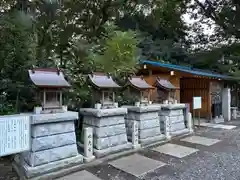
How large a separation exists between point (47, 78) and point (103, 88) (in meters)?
1.34

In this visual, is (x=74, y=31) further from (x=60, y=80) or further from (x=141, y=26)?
(x=141, y=26)

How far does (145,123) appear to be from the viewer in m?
6.06

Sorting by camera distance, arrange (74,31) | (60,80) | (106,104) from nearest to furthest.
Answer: (60,80) → (106,104) → (74,31)

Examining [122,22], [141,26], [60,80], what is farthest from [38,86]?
[141,26]

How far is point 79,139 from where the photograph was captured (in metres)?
6.02

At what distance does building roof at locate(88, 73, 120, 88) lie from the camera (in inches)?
203

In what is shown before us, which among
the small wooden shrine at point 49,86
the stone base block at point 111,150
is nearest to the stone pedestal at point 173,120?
the stone base block at point 111,150

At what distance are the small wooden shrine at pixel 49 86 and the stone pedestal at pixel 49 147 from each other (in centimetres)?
26

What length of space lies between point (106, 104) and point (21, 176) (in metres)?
2.32

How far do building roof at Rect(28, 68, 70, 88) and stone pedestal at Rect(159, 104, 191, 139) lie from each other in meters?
3.59

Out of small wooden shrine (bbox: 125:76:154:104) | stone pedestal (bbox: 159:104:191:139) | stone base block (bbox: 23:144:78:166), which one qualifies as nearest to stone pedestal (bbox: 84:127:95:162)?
stone base block (bbox: 23:144:78:166)

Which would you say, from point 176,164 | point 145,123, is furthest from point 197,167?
point 145,123

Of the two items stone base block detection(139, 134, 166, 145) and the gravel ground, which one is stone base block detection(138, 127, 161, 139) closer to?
stone base block detection(139, 134, 166, 145)

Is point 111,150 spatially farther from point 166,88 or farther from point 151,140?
point 166,88
